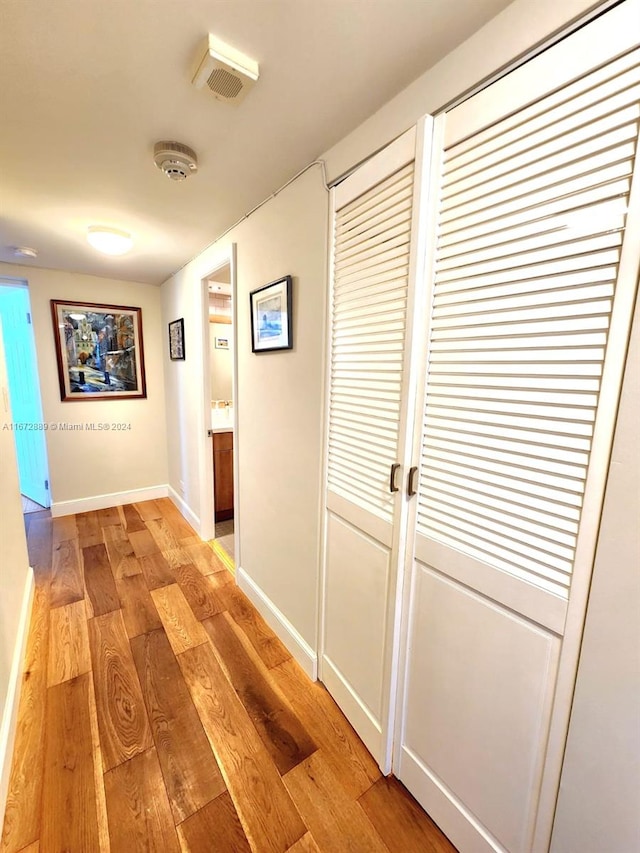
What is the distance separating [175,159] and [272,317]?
696 mm

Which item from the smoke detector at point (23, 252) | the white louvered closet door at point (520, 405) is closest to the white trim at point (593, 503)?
the white louvered closet door at point (520, 405)

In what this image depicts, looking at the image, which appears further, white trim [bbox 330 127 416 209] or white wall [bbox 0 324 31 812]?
white wall [bbox 0 324 31 812]

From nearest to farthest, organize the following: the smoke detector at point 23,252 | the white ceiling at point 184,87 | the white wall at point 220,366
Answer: the white ceiling at point 184,87 → the smoke detector at point 23,252 → the white wall at point 220,366

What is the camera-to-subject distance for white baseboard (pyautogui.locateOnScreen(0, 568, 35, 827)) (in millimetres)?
1188

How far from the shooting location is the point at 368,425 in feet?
4.12

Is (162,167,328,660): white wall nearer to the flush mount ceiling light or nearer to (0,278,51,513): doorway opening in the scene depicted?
the flush mount ceiling light

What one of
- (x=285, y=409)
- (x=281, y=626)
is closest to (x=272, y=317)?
(x=285, y=409)

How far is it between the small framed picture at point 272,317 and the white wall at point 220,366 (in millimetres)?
1697

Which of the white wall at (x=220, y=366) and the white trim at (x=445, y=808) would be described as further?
the white wall at (x=220, y=366)

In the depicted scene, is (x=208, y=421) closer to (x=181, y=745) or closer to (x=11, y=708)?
(x=11, y=708)

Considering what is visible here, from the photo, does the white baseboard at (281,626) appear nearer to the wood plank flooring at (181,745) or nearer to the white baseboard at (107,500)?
the wood plank flooring at (181,745)

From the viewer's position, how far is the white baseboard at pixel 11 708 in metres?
1.19

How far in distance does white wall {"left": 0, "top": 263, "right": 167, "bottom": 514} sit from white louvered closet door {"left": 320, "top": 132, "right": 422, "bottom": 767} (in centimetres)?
290

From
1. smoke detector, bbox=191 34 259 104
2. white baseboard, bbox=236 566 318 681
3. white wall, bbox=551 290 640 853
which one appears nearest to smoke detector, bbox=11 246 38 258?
smoke detector, bbox=191 34 259 104
